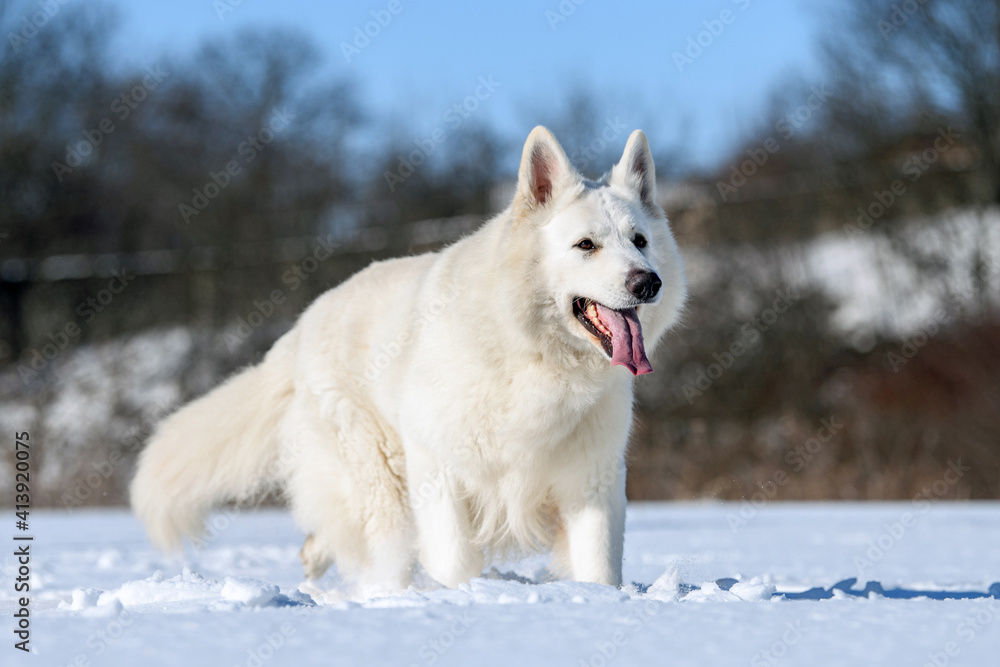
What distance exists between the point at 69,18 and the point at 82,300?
5.92 meters

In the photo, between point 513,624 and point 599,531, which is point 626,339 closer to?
point 599,531

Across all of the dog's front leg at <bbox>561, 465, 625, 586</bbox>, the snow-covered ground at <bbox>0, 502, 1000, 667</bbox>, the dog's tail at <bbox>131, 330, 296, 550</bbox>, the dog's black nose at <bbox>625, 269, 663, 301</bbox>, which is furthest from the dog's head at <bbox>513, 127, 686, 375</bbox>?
the dog's tail at <bbox>131, 330, 296, 550</bbox>

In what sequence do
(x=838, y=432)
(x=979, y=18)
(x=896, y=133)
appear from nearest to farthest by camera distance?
(x=838, y=432) → (x=979, y=18) → (x=896, y=133)

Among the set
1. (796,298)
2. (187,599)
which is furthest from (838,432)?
(187,599)

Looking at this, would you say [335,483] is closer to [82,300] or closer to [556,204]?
[556,204]

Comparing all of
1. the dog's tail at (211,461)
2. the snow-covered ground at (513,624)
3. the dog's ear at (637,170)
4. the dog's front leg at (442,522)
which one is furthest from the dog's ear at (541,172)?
the dog's tail at (211,461)

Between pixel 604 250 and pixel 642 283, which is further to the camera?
pixel 604 250

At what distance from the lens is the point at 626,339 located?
373 cm

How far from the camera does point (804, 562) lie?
6.13 metres

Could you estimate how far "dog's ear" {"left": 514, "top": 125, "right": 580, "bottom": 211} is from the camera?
4.07 metres

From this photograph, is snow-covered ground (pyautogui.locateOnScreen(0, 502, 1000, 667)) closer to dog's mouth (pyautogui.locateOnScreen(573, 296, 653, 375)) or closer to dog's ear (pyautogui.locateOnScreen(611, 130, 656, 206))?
dog's mouth (pyautogui.locateOnScreen(573, 296, 653, 375))

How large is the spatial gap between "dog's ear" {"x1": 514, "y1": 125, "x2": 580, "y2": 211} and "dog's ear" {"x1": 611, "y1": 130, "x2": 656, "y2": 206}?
0.88 feet

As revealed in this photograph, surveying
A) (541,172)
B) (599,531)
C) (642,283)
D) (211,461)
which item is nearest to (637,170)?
(541,172)

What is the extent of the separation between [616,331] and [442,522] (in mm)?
1136
